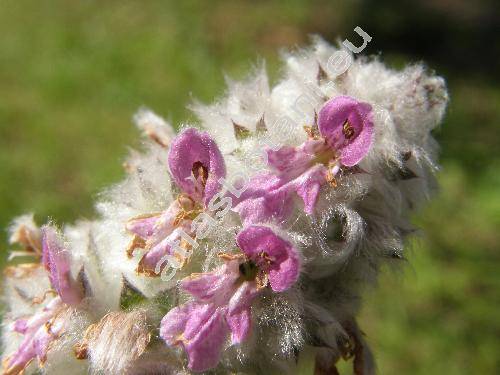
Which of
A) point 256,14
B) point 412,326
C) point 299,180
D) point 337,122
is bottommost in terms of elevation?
point 412,326

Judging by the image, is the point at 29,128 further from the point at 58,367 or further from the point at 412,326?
the point at 58,367

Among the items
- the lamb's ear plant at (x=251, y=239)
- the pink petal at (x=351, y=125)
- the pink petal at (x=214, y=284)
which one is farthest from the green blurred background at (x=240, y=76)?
the pink petal at (x=214, y=284)

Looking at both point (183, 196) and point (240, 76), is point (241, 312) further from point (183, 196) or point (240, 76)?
point (240, 76)

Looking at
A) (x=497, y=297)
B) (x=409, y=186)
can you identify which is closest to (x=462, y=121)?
(x=497, y=297)

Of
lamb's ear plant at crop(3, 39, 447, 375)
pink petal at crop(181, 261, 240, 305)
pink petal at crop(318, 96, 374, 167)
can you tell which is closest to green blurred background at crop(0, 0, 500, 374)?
lamb's ear plant at crop(3, 39, 447, 375)

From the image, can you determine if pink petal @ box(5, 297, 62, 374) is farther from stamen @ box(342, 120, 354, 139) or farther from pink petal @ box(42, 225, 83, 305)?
stamen @ box(342, 120, 354, 139)

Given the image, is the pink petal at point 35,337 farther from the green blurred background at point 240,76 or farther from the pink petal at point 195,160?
the green blurred background at point 240,76

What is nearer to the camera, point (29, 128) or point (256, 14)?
point (29, 128)

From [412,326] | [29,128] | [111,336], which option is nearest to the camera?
[111,336]

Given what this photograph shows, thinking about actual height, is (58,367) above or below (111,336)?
below
